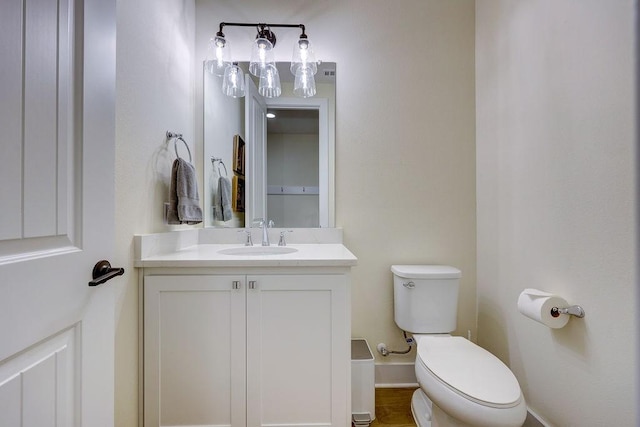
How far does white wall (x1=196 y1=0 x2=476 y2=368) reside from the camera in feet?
5.70

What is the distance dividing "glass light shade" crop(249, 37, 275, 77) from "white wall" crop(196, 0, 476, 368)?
0.11m

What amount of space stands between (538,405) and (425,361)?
2.07ft

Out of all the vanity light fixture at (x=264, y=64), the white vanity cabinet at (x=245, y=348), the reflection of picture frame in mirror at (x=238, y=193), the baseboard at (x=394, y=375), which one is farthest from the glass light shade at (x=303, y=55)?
the baseboard at (x=394, y=375)

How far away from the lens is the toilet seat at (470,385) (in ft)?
3.05

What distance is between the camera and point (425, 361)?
1.16 meters

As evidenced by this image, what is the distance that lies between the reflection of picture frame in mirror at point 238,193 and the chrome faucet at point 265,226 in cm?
14

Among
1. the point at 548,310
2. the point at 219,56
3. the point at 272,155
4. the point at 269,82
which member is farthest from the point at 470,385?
the point at 219,56

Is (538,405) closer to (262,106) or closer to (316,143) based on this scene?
(316,143)

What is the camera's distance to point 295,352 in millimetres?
1168

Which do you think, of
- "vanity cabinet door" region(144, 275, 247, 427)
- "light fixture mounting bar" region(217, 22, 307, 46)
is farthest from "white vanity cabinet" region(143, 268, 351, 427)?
"light fixture mounting bar" region(217, 22, 307, 46)

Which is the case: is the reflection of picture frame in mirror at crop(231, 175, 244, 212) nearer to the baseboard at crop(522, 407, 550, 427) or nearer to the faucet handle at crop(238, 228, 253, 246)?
the faucet handle at crop(238, 228, 253, 246)

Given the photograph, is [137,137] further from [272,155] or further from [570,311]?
[570,311]

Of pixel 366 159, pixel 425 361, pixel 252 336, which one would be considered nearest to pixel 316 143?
pixel 366 159

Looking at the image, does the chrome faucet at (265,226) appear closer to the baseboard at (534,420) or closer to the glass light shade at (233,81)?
the glass light shade at (233,81)
